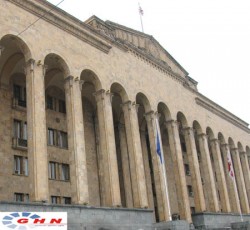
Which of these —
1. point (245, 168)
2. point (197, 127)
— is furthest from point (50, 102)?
point (245, 168)

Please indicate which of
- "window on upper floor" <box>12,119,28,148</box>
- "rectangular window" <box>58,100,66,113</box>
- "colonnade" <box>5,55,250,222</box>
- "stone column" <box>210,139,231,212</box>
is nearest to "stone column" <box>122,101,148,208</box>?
"colonnade" <box>5,55,250,222</box>

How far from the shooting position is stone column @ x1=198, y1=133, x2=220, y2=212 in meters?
35.4

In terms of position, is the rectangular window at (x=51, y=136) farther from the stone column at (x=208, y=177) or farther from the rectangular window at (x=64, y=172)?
the stone column at (x=208, y=177)

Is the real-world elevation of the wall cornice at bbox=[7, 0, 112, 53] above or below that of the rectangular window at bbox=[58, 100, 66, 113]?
above

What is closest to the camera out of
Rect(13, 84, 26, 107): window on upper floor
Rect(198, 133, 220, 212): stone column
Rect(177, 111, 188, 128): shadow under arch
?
Rect(13, 84, 26, 107): window on upper floor

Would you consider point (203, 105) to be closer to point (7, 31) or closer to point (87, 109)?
point (87, 109)

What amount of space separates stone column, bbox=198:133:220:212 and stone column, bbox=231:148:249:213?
9136 mm

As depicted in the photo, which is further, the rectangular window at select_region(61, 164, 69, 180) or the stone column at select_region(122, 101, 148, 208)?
the rectangular window at select_region(61, 164, 69, 180)

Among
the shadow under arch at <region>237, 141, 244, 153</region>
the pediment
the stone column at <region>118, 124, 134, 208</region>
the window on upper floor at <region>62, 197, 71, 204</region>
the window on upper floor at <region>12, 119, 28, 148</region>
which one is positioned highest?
the pediment

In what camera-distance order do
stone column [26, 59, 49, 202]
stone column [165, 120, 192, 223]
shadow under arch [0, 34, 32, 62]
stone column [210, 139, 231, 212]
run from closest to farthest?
stone column [26, 59, 49, 202] → shadow under arch [0, 34, 32, 62] → stone column [165, 120, 192, 223] → stone column [210, 139, 231, 212]

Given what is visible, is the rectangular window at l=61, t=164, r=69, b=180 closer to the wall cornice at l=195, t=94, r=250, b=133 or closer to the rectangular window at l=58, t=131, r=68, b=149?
the rectangular window at l=58, t=131, r=68, b=149

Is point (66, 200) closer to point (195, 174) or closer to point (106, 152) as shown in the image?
point (106, 152)

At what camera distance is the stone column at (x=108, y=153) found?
24.0 metres

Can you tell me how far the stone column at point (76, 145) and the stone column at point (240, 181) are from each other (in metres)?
27.6
